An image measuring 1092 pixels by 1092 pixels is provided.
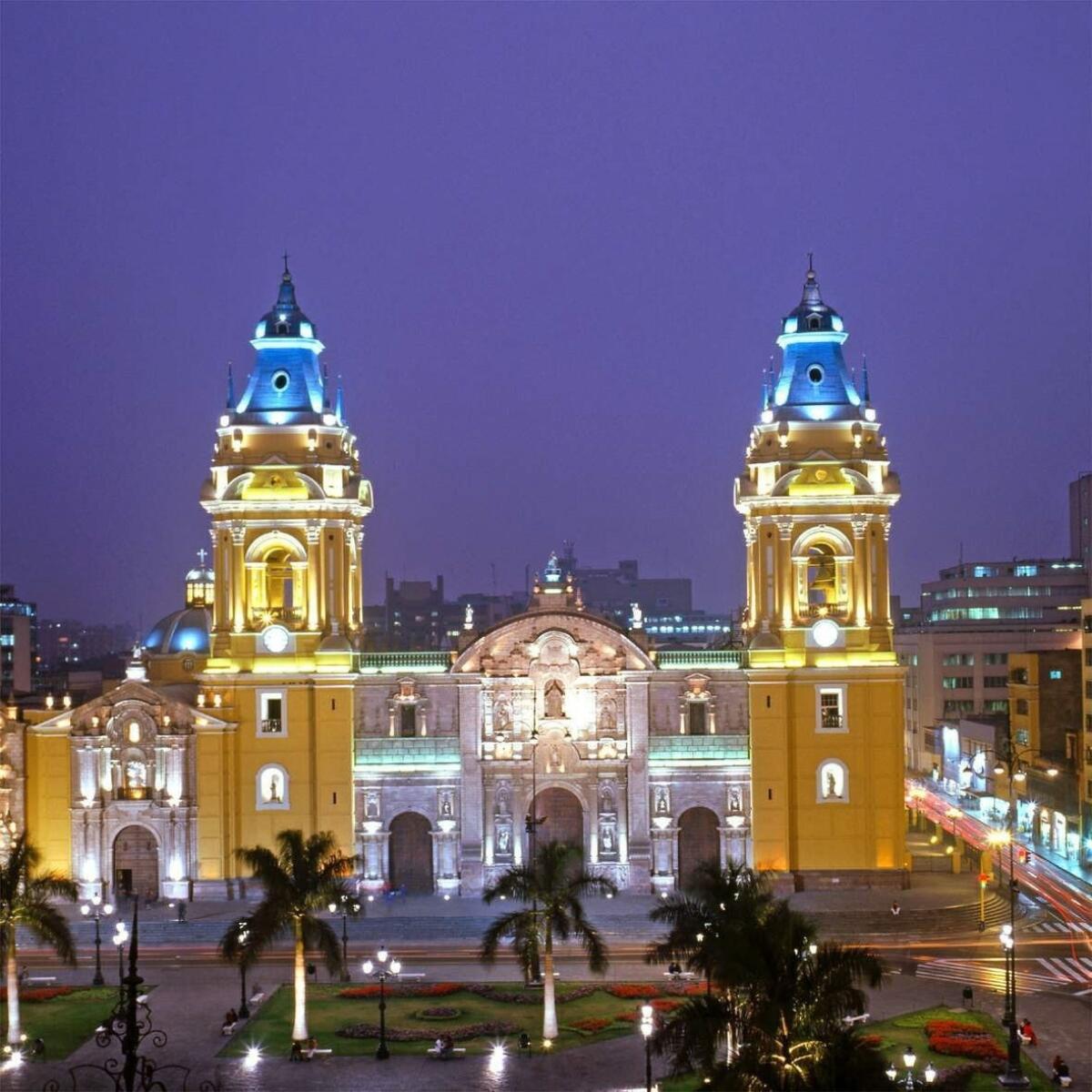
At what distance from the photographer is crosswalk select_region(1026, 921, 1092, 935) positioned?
211 feet

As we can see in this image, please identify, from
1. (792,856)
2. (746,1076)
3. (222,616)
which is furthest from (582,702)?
(746,1076)

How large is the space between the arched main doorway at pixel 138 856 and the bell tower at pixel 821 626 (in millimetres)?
23838

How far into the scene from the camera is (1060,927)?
64.8 meters

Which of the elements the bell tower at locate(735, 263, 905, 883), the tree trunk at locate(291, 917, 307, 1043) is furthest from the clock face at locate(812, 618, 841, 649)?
the tree trunk at locate(291, 917, 307, 1043)

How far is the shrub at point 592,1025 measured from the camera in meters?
49.7

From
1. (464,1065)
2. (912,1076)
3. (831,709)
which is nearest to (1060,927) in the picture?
(831,709)

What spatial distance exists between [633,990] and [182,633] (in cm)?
3370

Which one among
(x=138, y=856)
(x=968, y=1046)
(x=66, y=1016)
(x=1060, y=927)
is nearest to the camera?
(x=968, y=1046)

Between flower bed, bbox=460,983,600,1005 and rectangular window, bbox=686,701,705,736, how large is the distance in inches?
692

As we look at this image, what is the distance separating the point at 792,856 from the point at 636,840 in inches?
244

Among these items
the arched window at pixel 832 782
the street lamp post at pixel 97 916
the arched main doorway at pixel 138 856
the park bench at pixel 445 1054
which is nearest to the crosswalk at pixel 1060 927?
the arched window at pixel 832 782

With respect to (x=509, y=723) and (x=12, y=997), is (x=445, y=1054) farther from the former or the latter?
(x=509, y=723)

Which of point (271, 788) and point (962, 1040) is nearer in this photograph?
point (962, 1040)

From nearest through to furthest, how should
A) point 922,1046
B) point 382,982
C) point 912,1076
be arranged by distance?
point 912,1076 → point 922,1046 → point 382,982
